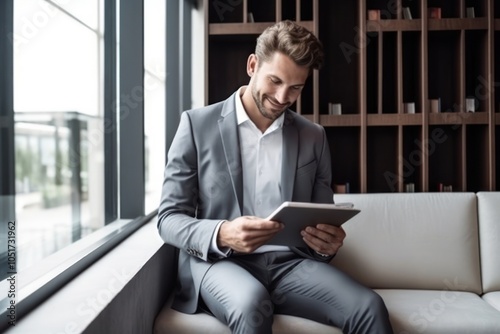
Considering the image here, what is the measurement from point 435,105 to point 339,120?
0.50 meters

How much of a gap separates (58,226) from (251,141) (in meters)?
0.78

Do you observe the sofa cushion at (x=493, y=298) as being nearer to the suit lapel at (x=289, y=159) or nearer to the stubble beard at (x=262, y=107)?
the suit lapel at (x=289, y=159)

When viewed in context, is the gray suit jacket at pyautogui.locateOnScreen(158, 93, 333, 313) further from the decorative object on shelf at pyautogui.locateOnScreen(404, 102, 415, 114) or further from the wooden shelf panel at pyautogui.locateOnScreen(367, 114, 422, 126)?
the decorative object on shelf at pyautogui.locateOnScreen(404, 102, 415, 114)

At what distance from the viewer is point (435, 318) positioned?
65.3 inches

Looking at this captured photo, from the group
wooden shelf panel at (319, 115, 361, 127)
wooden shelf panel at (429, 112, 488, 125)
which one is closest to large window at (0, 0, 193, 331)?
wooden shelf panel at (319, 115, 361, 127)

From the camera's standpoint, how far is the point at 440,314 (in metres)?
1.69

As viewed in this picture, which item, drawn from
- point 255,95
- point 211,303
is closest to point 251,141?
point 255,95

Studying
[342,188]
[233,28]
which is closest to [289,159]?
[342,188]

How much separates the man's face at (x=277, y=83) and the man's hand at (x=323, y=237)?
1.46 feet

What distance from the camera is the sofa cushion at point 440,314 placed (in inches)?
63.5

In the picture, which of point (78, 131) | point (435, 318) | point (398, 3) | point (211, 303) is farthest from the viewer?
point (398, 3)

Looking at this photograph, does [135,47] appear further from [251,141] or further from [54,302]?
[54,302]

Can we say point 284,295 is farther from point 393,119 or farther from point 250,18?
point 250,18

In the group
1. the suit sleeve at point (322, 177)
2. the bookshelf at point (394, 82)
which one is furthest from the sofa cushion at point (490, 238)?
the suit sleeve at point (322, 177)
